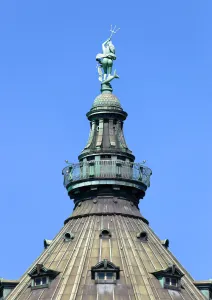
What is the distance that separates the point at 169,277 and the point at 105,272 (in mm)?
7036

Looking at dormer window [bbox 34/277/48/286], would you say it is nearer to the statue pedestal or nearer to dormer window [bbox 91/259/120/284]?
dormer window [bbox 91/259/120/284]

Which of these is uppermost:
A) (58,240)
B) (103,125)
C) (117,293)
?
(103,125)

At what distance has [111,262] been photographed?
138125 millimetres

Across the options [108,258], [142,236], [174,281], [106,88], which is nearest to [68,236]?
[108,258]

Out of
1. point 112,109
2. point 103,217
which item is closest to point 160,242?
point 103,217

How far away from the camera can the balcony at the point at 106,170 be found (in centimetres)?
15025

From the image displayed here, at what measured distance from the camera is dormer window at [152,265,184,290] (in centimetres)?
13925

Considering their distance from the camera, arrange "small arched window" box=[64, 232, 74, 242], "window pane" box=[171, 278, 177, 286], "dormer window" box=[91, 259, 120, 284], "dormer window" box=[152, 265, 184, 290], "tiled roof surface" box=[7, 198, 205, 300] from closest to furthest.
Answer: "tiled roof surface" box=[7, 198, 205, 300]
"dormer window" box=[91, 259, 120, 284]
"dormer window" box=[152, 265, 184, 290]
"window pane" box=[171, 278, 177, 286]
"small arched window" box=[64, 232, 74, 242]

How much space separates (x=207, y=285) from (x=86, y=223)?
1446cm

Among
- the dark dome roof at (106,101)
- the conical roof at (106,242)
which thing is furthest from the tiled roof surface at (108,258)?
the dark dome roof at (106,101)

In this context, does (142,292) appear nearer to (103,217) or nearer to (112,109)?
(103,217)

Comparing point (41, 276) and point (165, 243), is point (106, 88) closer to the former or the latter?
point (165, 243)

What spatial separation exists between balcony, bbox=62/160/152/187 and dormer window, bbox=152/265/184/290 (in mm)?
14652

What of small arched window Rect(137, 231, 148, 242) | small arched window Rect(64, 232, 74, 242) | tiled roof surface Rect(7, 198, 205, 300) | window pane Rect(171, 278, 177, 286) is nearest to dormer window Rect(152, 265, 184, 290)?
window pane Rect(171, 278, 177, 286)
